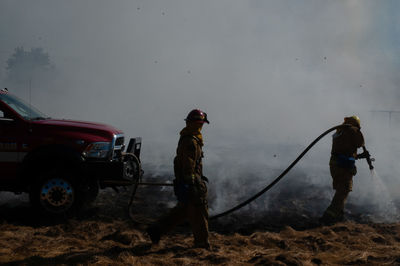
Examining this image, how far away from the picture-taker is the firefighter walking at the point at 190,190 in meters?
4.36

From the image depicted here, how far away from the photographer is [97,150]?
5723 mm

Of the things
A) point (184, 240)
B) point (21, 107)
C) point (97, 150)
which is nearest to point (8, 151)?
point (21, 107)

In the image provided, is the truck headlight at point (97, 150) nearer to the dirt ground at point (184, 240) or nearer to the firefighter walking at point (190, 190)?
the dirt ground at point (184, 240)

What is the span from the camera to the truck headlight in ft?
18.6

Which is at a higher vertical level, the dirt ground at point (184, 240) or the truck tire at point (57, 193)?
the truck tire at point (57, 193)

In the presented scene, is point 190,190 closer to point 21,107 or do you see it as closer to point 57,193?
point 57,193

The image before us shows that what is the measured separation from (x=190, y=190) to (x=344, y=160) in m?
3.81

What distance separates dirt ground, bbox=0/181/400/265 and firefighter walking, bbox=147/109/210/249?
0.23 metres

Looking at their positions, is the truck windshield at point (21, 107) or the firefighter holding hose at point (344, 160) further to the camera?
the firefighter holding hose at point (344, 160)

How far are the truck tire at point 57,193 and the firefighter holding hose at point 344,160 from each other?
4.53 metres

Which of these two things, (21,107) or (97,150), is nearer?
(97,150)

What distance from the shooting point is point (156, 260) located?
400 cm

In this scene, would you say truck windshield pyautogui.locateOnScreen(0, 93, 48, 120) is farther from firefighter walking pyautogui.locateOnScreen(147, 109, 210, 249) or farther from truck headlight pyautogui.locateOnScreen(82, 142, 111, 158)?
firefighter walking pyautogui.locateOnScreen(147, 109, 210, 249)

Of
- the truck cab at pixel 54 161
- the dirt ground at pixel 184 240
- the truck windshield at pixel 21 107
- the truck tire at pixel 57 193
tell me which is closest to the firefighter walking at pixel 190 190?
the dirt ground at pixel 184 240
